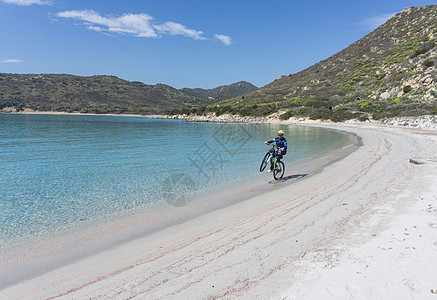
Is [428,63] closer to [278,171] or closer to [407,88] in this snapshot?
[407,88]

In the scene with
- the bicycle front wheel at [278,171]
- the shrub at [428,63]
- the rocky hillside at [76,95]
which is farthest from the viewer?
the rocky hillside at [76,95]

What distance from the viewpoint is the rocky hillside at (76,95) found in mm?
138625

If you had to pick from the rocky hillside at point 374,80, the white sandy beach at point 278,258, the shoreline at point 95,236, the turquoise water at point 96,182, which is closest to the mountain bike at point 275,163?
the turquoise water at point 96,182

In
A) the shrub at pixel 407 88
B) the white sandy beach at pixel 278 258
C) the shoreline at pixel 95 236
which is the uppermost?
the shrub at pixel 407 88

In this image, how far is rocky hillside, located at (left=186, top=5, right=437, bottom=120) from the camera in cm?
4984

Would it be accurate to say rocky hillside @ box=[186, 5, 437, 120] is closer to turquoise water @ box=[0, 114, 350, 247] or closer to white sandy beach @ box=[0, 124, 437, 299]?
turquoise water @ box=[0, 114, 350, 247]

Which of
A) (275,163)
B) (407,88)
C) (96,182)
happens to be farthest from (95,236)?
(407,88)

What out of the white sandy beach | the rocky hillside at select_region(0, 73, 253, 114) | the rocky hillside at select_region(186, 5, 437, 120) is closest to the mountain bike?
the white sandy beach

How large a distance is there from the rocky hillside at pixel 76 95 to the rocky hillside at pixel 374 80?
79505 millimetres

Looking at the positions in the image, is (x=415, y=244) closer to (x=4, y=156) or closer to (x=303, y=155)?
(x=303, y=155)

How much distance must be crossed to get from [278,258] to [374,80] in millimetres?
80398

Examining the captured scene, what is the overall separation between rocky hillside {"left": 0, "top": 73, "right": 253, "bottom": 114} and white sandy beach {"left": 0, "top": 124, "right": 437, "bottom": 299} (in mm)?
144420

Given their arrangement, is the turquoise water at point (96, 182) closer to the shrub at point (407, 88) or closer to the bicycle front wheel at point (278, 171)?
the bicycle front wheel at point (278, 171)

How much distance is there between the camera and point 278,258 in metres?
4.80
